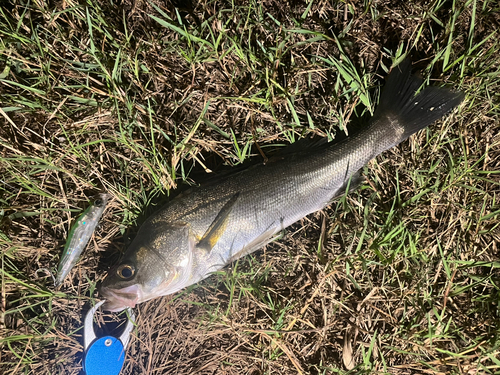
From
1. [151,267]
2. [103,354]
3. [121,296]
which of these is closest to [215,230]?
[151,267]

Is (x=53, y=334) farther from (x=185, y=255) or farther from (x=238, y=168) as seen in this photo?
(x=238, y=168)

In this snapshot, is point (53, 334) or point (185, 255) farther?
point (53, 334)

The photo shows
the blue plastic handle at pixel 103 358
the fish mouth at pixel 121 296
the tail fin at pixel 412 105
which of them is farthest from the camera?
the blue plastic handle at pixel 103 358

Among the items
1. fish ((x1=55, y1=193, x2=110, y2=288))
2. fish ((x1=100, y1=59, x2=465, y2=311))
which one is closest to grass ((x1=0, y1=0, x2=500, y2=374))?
fish ((x1=55, y1=193, x2=110, y2=288))

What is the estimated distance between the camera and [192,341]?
2.65 m

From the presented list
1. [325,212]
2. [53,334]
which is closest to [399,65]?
[325,212]

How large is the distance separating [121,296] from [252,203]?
47.0 inches

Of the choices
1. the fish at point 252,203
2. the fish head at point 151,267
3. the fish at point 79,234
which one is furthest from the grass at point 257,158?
the fish head at point 151,267

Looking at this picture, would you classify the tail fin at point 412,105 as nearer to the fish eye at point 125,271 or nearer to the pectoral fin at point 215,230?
the pectoral fin at point 215,230

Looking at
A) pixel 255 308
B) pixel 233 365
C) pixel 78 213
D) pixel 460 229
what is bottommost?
pixel 460 229

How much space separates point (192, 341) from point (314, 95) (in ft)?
8.01

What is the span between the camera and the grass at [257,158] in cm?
250

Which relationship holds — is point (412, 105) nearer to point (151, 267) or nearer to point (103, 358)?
point (151, 267)

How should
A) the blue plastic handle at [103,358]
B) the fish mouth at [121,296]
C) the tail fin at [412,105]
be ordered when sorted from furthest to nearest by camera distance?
the blue plastic handle at [103,358]
the tail fin at [412,105]
the fish mouth at [121,296]
